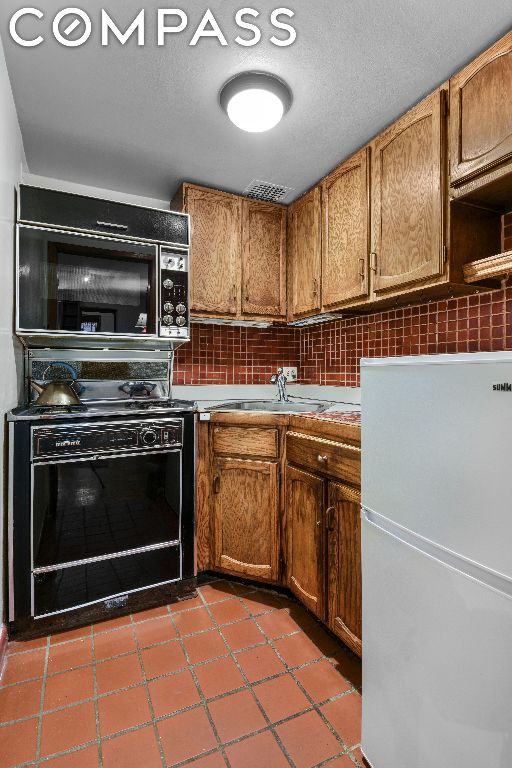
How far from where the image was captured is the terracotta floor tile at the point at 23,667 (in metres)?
1.46

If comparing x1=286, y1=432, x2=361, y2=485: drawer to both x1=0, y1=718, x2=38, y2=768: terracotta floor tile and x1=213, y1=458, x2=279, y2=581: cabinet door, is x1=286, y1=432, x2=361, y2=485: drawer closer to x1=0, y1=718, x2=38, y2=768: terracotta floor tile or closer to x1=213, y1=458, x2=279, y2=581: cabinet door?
x1=213, y1=458, x2=279, y2=581: cabinet door

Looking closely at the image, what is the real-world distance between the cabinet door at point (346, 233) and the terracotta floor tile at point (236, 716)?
67.4 inches

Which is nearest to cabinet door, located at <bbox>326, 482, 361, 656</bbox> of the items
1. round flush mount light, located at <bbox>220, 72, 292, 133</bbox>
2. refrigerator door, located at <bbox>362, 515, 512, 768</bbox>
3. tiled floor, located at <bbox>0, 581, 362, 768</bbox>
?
tiled floor, located at <bbox>0, 581, 362, 768</bbox>

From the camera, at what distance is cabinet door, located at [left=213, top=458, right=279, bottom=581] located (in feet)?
6.56

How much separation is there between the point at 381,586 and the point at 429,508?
0.99ft

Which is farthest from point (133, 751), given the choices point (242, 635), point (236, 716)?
point (242, 635)

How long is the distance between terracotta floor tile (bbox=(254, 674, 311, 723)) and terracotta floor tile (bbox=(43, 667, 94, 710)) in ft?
1.99

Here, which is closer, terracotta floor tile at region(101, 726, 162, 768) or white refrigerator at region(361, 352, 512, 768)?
white refrigerator at region(361, 352, 512, 768)

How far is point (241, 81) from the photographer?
1564mm

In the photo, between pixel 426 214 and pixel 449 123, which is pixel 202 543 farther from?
pixel 449 123

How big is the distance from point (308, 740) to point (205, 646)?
560mm

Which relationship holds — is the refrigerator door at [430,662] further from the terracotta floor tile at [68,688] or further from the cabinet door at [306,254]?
the cabinet door at [306,254]

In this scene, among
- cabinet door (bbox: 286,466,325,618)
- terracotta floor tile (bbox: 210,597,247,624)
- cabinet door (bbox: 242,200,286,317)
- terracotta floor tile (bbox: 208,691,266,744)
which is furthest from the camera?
cabinet door (bbox: 242,200,286,317)

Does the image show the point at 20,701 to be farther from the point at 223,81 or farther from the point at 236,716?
the point at 223,81
